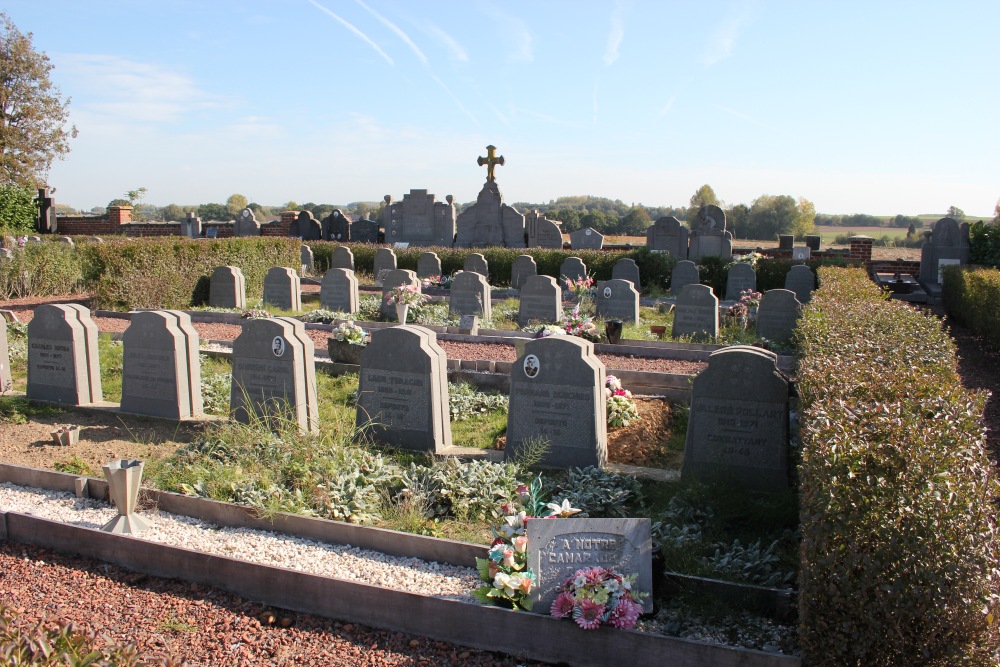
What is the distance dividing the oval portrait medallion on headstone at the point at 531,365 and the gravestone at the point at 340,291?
400 inches

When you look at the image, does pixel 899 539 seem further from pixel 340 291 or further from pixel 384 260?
pixel 384 260

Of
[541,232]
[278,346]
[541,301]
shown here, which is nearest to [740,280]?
[541,301]

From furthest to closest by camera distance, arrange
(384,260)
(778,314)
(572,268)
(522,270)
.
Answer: (384,260), (522,270), (572,268), (778,314)

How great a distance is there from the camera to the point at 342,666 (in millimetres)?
3945

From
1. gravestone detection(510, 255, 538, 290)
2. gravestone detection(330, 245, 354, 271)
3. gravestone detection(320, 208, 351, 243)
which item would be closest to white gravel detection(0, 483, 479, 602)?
gravestone detection(510, 255, 538, 290)

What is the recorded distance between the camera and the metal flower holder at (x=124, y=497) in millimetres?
5320

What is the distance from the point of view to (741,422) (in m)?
6.28

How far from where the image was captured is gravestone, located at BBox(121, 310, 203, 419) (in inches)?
323

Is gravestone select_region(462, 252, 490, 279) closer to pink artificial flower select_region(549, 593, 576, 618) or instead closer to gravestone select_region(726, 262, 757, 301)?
gravestone select_region(726, 262, 757, 301)

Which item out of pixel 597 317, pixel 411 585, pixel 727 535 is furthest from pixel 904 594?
pixel 597 317

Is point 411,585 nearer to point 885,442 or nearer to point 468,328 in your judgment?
point 885,442

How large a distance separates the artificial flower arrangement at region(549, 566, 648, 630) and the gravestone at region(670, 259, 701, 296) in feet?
55.1

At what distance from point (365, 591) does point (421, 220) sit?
2377cm

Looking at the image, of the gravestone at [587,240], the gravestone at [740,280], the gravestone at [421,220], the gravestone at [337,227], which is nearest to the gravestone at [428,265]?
the gravestone at [421,220]
